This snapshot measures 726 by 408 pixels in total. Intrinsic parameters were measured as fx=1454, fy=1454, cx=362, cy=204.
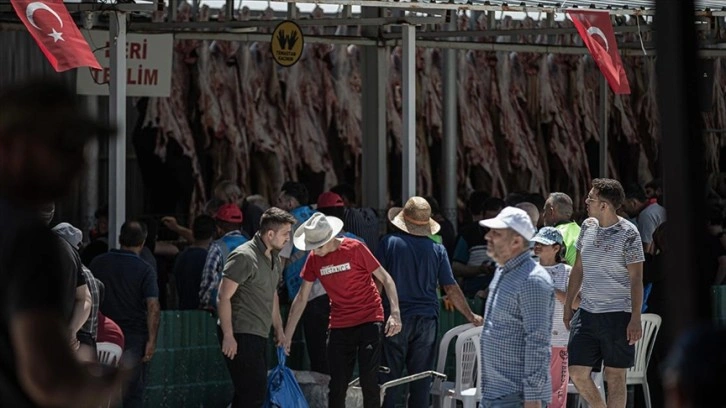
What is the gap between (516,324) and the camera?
26.7ft

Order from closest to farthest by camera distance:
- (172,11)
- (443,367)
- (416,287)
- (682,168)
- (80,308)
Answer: (682,168)
(80,308)
(416,287)
(443,367)
(172,11)

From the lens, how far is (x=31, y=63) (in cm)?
1622

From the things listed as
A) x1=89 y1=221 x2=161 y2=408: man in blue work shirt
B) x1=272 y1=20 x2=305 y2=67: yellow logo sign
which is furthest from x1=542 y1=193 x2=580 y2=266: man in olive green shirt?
x1=272 y1=20 x2=305 y2=67: yellow logo sign

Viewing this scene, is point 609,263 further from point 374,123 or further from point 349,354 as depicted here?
point 374,123

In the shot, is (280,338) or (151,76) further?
(151,76)

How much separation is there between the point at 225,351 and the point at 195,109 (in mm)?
7193

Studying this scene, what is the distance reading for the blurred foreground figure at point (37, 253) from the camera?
3719 millimetres

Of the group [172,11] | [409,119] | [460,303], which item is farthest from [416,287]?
[172,11]

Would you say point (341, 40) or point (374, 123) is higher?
point (341, 40)

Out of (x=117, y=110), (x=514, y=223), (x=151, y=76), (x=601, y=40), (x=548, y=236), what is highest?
(x=601, y=40)

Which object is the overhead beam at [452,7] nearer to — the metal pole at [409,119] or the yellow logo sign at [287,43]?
the metal pole at [409,119]

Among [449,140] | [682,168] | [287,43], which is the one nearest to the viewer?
[682,168]

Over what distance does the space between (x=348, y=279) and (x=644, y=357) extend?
2647 millimetres

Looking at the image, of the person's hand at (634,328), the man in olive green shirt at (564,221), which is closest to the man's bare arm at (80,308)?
the person's hand at (634,328)
